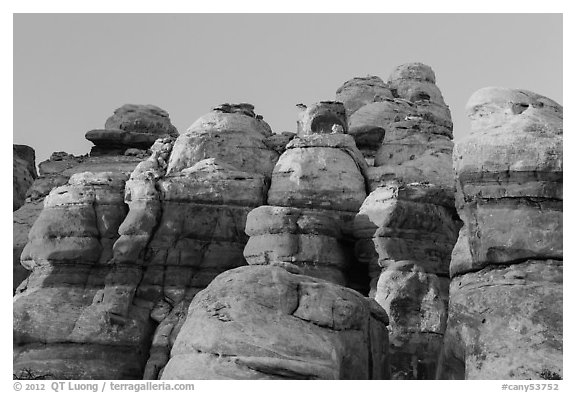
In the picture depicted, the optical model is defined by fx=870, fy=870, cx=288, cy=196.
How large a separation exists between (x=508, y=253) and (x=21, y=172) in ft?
54.0

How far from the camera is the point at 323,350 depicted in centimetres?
831

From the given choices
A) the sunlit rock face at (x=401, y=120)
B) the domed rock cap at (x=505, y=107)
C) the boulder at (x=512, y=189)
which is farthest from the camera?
the sunlit rock face at (x=401, y=120)

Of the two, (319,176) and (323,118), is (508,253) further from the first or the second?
(323,118)

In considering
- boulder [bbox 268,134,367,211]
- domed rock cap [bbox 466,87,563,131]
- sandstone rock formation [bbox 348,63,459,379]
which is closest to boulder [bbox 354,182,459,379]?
sandstone rock formation [bbox 348,63,459,379]

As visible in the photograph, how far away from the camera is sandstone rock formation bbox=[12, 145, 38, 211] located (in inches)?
851

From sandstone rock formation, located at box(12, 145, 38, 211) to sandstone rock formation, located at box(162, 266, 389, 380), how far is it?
13936 millimetres

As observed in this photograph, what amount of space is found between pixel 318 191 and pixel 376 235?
1.82 m

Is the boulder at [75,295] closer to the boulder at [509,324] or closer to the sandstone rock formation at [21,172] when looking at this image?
the sandstone rock formation at [21,172]

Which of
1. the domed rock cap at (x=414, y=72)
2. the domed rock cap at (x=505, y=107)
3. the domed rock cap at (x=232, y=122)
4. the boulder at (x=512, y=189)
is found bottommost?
the boulder at (x=512, y=189)

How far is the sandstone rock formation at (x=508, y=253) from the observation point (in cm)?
832

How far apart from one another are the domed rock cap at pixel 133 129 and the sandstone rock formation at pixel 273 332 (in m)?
14.0

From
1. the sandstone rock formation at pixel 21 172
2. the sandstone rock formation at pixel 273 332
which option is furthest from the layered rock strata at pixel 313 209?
the sandstone rock formation at pixel 21 172

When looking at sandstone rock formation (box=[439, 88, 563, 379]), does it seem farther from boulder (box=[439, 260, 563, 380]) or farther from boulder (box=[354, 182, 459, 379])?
boulder (box=[354, 182, 459, 379])
